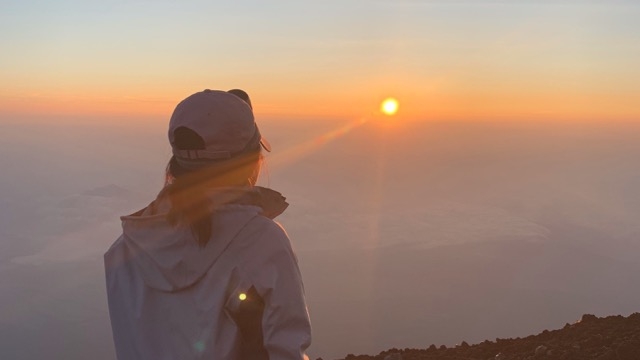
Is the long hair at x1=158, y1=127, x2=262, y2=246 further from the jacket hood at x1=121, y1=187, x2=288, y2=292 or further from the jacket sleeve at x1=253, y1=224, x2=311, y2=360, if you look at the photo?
the jacket sleeve at x1=253, y1=224, x2=311, y2=360

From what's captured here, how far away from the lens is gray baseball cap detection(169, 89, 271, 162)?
2.17 meters

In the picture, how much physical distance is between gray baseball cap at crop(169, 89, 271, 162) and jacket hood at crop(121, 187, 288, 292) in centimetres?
14

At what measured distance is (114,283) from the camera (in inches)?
92.2

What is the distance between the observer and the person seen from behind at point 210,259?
202 cm

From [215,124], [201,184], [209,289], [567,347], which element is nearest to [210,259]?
[209,289]

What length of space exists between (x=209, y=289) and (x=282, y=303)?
0.27 meters

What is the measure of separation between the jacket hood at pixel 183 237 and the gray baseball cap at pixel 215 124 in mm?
142

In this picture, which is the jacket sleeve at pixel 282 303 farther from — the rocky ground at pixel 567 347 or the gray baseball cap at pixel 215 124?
the rocky ground at pixel 567 347

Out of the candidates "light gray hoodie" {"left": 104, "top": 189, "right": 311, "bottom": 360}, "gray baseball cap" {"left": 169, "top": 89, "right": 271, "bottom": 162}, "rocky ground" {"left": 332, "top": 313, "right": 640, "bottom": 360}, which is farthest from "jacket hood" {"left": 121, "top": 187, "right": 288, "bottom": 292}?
"rocky ground" {"left": 332, "top": 313, "right": 640, "bottom": 360}

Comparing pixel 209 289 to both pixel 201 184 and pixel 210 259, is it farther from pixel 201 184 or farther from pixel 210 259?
pixel 201 184

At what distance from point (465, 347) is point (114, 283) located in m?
6.47

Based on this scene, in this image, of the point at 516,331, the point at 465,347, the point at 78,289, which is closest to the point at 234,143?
the point at 465,347

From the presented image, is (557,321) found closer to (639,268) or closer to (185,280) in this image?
(639,268)

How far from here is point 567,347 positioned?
696 centimetres
